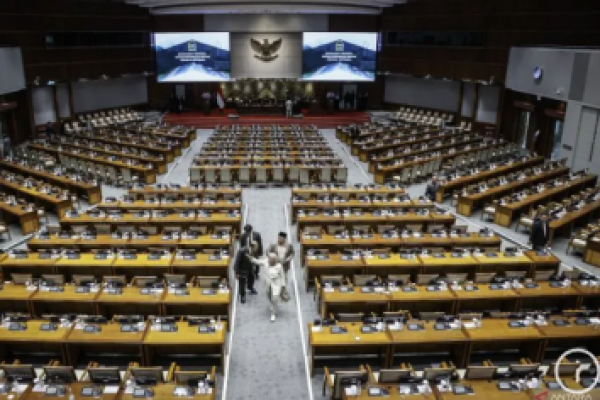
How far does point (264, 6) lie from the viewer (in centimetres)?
2823

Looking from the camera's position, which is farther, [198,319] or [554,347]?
[554,347]

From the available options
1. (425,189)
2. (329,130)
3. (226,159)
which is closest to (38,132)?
(226,159)

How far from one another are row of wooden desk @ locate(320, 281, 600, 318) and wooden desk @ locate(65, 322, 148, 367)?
332 centimetres

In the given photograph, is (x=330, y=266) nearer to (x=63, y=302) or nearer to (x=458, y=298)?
(x=458, y=298)

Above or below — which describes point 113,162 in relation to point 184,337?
above

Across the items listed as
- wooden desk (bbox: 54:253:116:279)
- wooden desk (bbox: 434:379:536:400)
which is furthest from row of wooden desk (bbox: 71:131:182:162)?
wooden desk (bbox: 434:379:536:400)

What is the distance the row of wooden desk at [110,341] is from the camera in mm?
7938

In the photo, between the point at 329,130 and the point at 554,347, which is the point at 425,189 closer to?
the point at 554,347

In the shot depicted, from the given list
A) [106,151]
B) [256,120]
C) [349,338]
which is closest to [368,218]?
[349,338]

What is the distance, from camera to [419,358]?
8.91 metres

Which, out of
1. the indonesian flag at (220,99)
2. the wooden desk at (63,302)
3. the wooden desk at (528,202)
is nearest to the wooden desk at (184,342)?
the wooden desk at (63,302)

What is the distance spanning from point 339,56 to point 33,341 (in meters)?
29.1

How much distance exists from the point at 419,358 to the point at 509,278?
2785 mm

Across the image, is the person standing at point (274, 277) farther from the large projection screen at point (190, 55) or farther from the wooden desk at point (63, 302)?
the large projection screen at point (190, 55)
